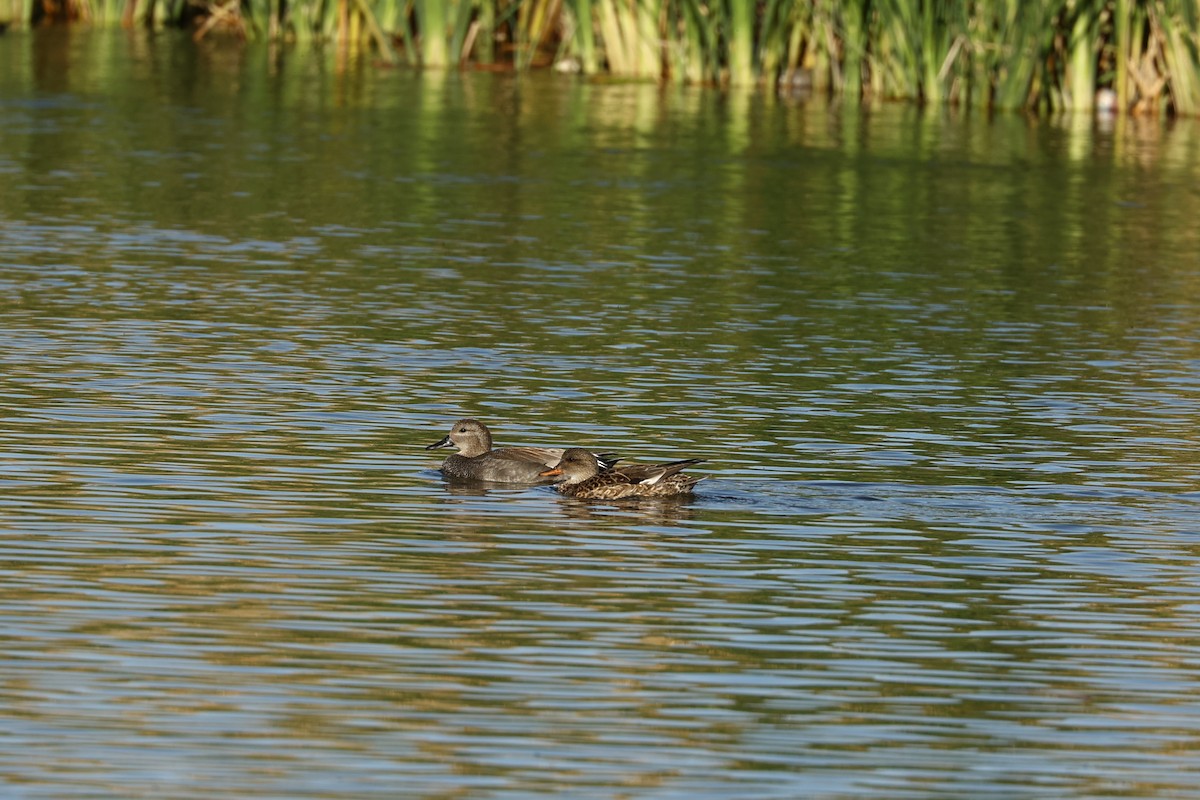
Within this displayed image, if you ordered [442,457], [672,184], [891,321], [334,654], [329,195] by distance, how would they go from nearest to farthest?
[334,654]
[442,457]
[891,321]
[329,195]
[672,184]

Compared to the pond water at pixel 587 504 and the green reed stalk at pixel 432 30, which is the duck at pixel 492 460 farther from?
the green reed stalk at pixel 432 30

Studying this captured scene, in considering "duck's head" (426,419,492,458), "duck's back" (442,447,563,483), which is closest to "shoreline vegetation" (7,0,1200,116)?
"duck's head" (426,419,492,458)

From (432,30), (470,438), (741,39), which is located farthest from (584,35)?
(470,438)

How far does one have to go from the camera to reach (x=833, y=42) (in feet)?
125

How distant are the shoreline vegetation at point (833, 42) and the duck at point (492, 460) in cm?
2173

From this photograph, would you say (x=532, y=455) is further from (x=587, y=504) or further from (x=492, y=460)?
(x=587, y=504)

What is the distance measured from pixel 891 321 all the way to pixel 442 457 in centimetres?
647

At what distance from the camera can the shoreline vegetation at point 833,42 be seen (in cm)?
3484

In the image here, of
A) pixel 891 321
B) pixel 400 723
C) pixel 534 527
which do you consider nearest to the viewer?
pixel 400 723

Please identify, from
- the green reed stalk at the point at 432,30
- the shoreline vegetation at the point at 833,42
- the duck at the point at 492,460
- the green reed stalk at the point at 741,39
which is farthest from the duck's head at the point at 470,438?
the green reed stalk at the point at 432,30

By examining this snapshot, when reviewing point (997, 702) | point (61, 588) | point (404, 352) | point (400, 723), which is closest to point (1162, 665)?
point (997, 702)

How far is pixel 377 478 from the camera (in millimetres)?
12789

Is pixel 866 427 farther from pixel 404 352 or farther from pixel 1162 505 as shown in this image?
pixel 404 352

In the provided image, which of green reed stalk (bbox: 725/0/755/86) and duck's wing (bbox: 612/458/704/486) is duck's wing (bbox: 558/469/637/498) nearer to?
duck's wing (bbox: 612/458/704/486)
